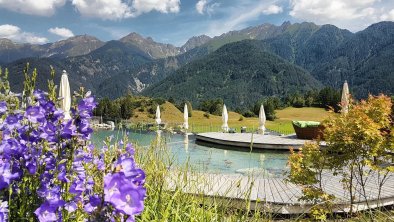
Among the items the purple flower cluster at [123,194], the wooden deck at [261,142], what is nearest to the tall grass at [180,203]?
the purple flower cluster at [123,194]

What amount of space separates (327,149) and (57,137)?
16.2 feet

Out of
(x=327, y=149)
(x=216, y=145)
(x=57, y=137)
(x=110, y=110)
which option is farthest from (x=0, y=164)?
(x=110, y=110)

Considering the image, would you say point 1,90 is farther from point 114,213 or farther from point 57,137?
point 114,213

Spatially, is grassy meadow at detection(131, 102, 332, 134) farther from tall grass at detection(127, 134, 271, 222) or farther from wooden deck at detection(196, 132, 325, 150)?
tall grass at detection(127, 134, 271, 222)

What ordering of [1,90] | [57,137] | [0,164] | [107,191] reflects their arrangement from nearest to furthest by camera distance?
[107,191]
[0,164]
[57,137]
[1,90]

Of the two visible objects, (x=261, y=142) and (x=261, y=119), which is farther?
(x=261, y=119)

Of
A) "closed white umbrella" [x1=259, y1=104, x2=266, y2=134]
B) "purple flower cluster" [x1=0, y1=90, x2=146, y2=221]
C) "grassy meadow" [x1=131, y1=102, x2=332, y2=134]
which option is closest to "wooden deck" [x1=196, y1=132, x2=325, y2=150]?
"closed white umbrella" [x1=259, y1=104, x2=266, y2=134]

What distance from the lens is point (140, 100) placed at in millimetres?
55594

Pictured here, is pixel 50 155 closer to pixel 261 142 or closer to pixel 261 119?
pixel 261 142

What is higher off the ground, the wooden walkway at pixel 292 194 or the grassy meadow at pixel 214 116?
the grassy meadow at pixel 214 116

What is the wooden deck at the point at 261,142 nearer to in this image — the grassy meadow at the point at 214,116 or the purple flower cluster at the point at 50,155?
the purple flower cluster at the point at 50,155

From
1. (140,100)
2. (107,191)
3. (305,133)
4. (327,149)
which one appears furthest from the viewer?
(140,100)

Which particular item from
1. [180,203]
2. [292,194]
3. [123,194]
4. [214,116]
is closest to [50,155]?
[123,194]

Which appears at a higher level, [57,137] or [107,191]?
[57,137]
